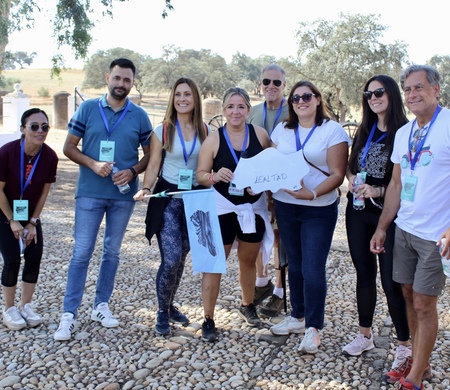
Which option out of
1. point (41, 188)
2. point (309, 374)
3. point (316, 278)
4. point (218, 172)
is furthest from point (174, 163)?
point (309, 374)

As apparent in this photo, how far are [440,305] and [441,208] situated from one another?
2530 mm

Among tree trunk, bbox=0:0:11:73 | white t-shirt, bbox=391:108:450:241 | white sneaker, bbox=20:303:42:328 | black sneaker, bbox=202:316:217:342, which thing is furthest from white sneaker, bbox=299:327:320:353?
tree trunk, bbox=0:0:11:73

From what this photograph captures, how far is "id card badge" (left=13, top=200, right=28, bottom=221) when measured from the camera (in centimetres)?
430

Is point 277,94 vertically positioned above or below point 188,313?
above

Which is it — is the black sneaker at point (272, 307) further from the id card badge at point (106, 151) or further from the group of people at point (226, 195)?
the id card badge at point (106, 151)

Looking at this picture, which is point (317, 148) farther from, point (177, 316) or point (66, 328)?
point (66, 328)

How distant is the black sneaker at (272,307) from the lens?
5.03 m

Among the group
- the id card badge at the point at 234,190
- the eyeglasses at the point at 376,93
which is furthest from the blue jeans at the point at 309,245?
the eyeglasses at the point at 376,93

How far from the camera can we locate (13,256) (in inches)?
174

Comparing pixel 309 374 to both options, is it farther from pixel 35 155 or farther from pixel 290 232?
pixel 35 155

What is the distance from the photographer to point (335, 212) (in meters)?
4.18

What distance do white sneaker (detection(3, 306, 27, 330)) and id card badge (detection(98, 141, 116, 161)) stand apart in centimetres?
152

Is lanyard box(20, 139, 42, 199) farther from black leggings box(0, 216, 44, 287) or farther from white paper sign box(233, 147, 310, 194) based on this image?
white paper sign box(233, 147, 310, 194)

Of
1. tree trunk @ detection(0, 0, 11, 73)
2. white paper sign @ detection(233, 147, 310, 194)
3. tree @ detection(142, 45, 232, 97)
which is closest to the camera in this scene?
white paper sign @ detection(233, 147, 310, 194)
